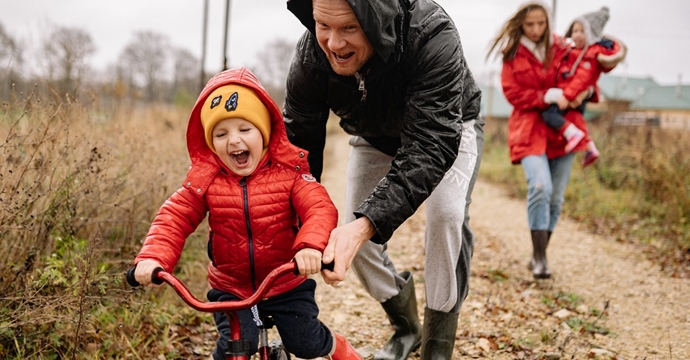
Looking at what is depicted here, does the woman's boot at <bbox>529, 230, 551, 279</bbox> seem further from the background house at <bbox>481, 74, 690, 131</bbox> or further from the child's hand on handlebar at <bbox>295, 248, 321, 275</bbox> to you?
the background house at <bbox>481, 74, 690, 131</bbox>

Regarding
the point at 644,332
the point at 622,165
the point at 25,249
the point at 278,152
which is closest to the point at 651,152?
the point at 622,165

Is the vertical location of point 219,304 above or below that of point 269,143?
below

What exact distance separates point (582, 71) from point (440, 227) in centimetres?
323

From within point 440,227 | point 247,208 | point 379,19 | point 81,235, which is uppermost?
point 379,19

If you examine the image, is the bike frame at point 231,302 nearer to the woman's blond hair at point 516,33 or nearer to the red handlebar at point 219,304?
the red handlebar at point 219,304

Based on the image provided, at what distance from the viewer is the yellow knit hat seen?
248cm

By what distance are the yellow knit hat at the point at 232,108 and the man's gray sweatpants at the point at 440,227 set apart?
841 millimetres

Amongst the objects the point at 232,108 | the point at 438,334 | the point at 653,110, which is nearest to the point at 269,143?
the point at 232,108

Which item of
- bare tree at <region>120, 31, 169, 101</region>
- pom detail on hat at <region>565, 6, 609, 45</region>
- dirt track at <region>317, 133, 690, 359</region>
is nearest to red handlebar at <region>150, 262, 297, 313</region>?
dirt track at <region>317, 133, 690, 359</region>

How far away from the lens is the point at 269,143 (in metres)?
2.69

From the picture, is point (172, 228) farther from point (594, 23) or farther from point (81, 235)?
point (594, 23)

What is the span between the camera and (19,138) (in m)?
3.41

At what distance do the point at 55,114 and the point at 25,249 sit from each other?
79cm

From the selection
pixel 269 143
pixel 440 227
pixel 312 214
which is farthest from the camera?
pixel 440 227
